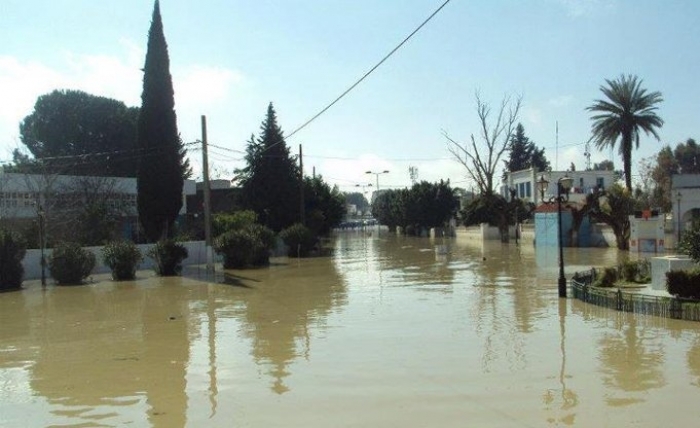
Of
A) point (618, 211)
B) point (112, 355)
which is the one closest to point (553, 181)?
point (618, 211)

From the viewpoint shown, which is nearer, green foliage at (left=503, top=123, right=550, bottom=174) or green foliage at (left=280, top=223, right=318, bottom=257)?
green foliage at (left=280, top=223, right=318, bottom=257)

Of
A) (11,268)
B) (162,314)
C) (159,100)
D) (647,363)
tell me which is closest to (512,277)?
(162,314)

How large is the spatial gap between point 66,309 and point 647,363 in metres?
16.0

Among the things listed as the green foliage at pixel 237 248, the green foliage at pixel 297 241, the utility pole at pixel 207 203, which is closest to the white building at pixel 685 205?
the green foliage at pixel 297 241

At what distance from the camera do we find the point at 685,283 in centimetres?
1499

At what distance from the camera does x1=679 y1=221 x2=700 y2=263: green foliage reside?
52.6 ft

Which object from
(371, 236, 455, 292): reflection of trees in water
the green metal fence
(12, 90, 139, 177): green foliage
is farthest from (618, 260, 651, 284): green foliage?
(12, 90, 139, 177): green foliage

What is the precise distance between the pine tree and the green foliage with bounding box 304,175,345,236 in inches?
65.3

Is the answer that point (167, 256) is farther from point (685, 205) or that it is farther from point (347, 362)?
point (685, 205)

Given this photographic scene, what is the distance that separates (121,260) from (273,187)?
25876mm

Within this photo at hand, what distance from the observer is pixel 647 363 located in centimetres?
1025

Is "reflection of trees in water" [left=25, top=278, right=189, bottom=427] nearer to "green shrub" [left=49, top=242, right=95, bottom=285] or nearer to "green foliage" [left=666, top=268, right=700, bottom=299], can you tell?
"green shrub" [left=49, top=242, right=95, bottom=285]

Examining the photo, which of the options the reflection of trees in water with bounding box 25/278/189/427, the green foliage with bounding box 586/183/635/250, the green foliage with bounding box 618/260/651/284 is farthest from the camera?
the green foliage with bounding box 586/183/635/250

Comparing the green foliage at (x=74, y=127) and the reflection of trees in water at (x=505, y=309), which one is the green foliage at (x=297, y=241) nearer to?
the reflection of trees in water at (x=505, y=309)
